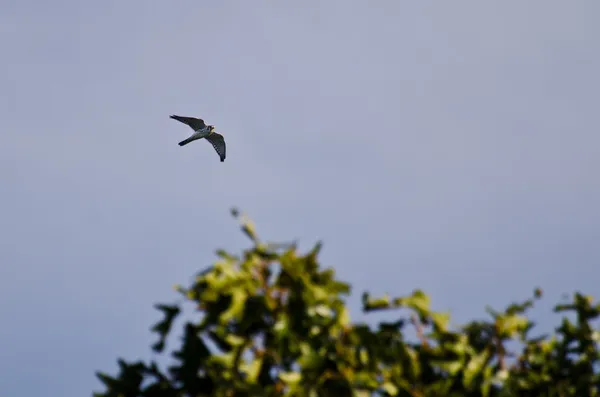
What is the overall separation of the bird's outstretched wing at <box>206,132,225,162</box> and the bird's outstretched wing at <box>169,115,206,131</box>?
1.39 metres

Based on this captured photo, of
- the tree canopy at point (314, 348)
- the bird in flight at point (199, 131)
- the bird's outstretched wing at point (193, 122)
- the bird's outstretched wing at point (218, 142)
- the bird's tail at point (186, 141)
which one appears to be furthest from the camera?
the bird's outstretched wing at point (218, 142)

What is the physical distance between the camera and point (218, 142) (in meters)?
52.0

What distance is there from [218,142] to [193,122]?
316 cm

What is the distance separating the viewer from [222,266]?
33.7 feet

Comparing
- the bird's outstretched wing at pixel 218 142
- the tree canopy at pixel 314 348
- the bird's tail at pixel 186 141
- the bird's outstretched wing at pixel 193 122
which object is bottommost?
the tree canopy at pixel 314 348

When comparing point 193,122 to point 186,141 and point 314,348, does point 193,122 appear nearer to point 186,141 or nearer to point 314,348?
point 186,141

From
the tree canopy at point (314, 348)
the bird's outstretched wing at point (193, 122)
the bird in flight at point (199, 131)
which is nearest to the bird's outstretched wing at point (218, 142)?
the bird in flight at point (199, 131)

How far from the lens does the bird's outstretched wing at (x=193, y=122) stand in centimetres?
4861

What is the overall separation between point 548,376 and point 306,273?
3.15 metres

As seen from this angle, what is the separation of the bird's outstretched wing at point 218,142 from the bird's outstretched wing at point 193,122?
4.56 ft

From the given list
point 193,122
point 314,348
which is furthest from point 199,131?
point 314,348

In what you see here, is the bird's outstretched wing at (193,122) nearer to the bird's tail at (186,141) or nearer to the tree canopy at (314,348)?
the bird's tail at (186,141)

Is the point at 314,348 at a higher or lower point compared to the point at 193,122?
lower

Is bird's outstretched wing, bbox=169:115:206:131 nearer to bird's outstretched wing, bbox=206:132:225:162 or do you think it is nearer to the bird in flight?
the bird in flight
